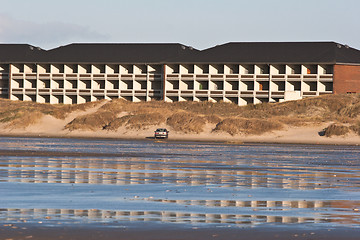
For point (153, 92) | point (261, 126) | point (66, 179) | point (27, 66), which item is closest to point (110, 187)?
point (66, 179)

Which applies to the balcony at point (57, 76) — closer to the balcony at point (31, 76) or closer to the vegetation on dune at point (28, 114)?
the balcony at point (31, 76)

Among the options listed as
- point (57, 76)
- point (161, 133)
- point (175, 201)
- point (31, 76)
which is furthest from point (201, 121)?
point (175, 201)

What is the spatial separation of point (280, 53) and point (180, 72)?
14.7 meters

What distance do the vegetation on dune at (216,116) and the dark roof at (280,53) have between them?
9019mm

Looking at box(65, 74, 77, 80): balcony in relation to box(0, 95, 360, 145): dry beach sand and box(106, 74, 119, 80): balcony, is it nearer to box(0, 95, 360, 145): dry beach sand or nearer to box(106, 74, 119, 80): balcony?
box(106, 74, 119, 80): balcony

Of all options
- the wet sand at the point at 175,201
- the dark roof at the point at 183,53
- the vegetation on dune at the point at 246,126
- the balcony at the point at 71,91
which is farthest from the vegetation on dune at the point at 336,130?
the balcony at the point at 71,91

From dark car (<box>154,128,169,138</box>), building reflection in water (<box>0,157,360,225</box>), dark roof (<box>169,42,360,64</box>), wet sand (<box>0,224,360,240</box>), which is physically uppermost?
dark roof (<box>169,42,360,64</box>)

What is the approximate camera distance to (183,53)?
120 meters

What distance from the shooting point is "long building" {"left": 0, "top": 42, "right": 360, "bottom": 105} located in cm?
10938

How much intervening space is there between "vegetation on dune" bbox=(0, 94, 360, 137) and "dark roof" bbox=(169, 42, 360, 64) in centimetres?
902

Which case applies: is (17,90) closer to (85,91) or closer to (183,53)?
(85,91)

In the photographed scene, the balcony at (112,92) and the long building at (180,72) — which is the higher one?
the long building at (180,72)

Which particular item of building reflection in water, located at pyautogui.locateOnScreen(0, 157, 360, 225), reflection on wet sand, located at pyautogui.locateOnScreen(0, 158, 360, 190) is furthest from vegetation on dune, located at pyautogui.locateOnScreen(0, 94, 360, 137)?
reflection on wet sand, located at pyautogui.locateOnScreen(0, 158, 360, 190)

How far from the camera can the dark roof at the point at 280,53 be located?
109812 mm
